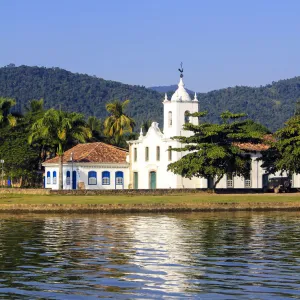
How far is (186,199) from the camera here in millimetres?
67625

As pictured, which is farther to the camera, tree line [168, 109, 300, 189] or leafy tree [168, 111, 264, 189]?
tree line [168, 109, 300, 189]

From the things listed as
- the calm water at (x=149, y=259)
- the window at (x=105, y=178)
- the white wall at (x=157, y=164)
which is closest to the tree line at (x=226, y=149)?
the white wall at (x=157, y=164)

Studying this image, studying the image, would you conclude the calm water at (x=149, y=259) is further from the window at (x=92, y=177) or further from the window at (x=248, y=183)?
the window at (x=92, y=177)

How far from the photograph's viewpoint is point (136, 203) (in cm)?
6391

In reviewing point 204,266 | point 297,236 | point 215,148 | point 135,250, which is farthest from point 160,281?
point 215,148

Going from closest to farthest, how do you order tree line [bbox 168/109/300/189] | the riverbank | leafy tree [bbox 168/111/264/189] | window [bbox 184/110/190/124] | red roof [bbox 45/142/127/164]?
the riverbank → leafy tree [bbox 168/111/264/189] → tree line [bbox 168/109/300/189] → window [bbox 184/110/190/124] → red roof [bbox 45/142/127/164]

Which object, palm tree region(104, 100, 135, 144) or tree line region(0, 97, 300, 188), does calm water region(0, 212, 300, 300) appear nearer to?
tree line region(0, 97, 300, 188)

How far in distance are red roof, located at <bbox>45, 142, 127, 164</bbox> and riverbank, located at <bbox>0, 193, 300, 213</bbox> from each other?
1885 centimetres

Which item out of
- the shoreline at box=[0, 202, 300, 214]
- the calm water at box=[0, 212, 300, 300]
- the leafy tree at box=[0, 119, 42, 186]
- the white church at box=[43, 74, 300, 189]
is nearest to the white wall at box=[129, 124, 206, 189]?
the white church at box=[43, 74, 300, 189]

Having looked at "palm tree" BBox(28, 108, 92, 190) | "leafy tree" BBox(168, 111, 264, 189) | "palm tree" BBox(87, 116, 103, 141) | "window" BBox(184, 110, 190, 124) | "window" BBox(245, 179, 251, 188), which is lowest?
"window" BBox(245, 179, 251, 188)

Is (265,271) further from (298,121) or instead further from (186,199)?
(298,121)

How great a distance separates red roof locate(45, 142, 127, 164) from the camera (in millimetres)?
89938

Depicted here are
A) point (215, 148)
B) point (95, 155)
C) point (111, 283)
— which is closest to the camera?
point (111, 283)

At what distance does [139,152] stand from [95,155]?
15.2 ft
